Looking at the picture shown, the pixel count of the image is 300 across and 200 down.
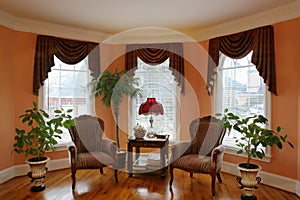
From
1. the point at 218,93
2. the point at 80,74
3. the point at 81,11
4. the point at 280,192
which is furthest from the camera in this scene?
the point at 80,74

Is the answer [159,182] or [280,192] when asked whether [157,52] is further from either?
[280,192]

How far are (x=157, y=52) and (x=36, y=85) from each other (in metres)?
2.34

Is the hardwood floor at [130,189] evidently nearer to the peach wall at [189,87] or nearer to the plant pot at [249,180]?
the plant pot at [249,180]

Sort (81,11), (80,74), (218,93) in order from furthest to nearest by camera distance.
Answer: (80,74)
(218,93)
(81,11)

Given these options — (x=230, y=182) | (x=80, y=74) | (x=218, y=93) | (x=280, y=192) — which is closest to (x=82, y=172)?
(x=80, y=74)

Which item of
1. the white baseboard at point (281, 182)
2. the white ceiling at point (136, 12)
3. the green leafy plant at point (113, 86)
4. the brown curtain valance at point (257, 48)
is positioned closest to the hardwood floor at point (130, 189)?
the white baseboard at point (281, 182)

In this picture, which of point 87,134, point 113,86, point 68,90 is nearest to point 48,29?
point 68,90

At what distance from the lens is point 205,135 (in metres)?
3.71

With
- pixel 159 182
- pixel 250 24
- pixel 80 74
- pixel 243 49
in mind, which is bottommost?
pixel 159 182

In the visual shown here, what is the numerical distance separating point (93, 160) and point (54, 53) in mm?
2106

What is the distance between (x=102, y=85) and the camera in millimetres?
4176

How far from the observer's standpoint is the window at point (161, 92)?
4.76 meters

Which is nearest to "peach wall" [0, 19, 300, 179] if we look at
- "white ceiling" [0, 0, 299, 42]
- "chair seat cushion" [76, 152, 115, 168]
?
"white ceiling" [0, 0, 299, 42]

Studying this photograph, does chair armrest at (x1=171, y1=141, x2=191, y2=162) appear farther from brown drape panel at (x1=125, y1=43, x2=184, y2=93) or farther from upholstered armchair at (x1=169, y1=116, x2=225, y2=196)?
brown drape panel at (x1=125, y1=43, x2=184, y2=93)
